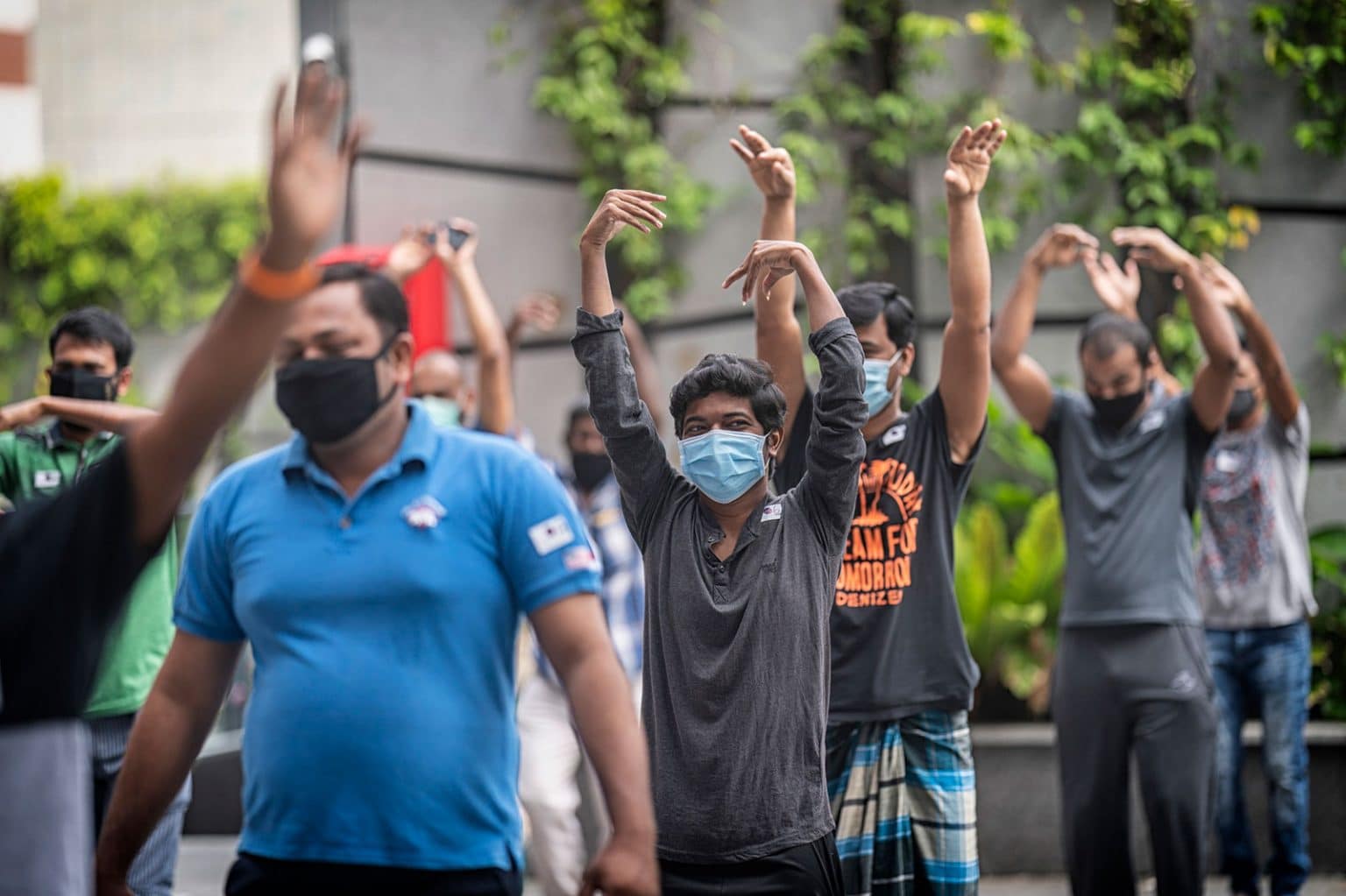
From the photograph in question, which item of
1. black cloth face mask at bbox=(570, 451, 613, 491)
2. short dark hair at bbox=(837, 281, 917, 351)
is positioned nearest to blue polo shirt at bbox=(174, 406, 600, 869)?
short dark hair at bbox=(837, 281, 917, 351)

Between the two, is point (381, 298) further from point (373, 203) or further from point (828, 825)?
point (373, 203)

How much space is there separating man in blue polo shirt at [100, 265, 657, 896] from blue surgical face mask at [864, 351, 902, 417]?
1.41 meters

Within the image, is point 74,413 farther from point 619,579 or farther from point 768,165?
point 619,579

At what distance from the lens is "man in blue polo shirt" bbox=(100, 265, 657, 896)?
2.60 m

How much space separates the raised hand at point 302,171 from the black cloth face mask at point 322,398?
70 centimetres

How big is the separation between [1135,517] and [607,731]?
297 cm

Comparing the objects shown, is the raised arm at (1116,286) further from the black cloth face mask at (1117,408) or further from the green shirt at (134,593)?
the green shirt at (134,593)

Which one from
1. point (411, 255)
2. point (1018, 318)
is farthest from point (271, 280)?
point (1018, 318)

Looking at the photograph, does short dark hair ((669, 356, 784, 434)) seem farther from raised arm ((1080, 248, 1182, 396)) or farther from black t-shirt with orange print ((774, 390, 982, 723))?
raised arm ((1080, 248, 1182, 396))

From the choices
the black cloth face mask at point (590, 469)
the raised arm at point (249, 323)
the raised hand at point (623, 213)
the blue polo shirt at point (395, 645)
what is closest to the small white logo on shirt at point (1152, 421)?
the black cloth face mask at point (590, 469)

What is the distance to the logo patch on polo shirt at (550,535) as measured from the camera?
8.86ft

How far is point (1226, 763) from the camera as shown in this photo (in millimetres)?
5871

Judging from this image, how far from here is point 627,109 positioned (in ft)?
28.6

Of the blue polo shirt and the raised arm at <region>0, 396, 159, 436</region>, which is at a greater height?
the raised arm at <region>0, 396, 159, 436</region>
